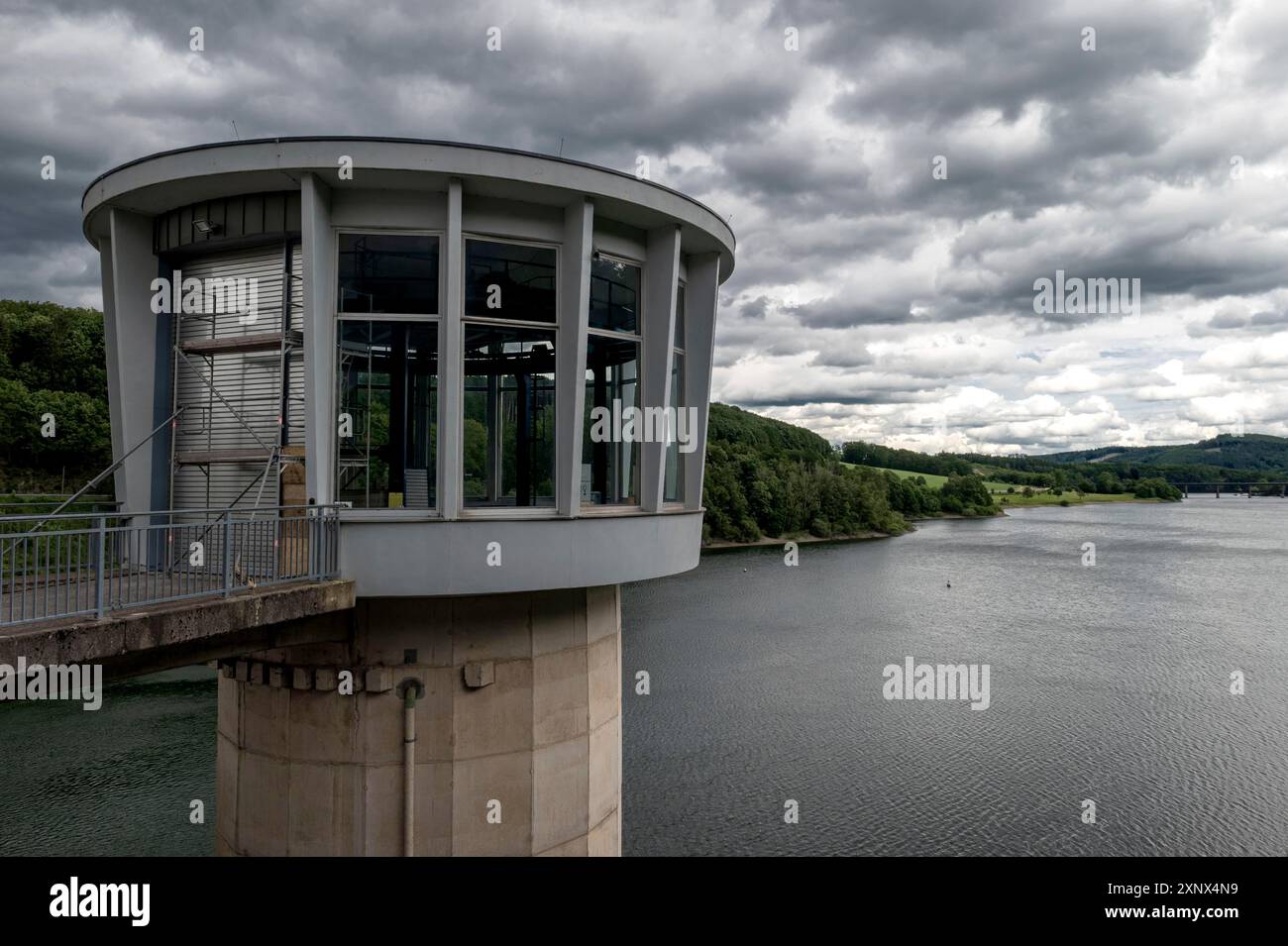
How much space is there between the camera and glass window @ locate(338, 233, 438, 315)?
334 inches

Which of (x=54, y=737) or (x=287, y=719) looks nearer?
(x=287, y=719)

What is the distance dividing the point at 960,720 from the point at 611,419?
24657 mm

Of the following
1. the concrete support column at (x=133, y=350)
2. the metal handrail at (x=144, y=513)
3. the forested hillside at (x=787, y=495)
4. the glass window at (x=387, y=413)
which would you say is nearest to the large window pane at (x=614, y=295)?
the glass window at (x=387, y=413)

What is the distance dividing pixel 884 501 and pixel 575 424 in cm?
9185

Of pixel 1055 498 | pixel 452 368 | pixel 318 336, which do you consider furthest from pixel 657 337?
pixel 1055 498

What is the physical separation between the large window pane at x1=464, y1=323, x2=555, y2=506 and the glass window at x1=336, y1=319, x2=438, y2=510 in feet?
1.71

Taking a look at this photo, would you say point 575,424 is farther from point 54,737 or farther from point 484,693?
point 54,737

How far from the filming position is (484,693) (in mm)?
9141

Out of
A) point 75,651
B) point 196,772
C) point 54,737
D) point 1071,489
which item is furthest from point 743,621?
point 1071,489

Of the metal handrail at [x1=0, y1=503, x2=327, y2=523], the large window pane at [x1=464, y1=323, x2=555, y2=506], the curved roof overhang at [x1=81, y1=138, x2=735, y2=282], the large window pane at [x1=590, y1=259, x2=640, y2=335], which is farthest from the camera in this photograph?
the large window pane at [x1=590, y1=259, x2=640, y2=335]

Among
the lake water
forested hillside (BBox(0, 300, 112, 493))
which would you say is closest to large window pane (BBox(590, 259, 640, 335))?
the lake water

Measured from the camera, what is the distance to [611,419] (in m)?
10.0

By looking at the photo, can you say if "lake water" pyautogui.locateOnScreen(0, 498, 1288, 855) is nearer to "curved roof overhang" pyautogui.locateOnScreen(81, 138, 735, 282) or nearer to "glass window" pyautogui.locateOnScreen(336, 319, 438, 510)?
"glass window" pyautogui.locateOnScreen(336, 319, 438, 510)

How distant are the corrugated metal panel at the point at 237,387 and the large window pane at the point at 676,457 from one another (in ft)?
14.9
